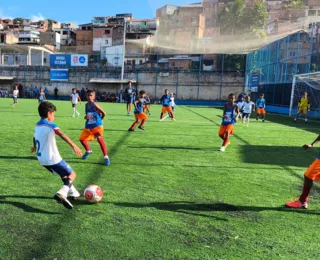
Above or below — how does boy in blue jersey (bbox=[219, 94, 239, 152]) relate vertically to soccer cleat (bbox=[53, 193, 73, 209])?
above

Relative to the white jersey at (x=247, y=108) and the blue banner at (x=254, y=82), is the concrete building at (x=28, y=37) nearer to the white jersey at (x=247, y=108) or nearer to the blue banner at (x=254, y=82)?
the blue banner at (x=254, y=82)

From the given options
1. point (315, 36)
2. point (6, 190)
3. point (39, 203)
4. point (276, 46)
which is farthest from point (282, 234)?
point (276, 46)

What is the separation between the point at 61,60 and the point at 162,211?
44.4 meters

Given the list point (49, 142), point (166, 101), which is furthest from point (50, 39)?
point (49, 142)

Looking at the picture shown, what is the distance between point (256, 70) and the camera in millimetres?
35562

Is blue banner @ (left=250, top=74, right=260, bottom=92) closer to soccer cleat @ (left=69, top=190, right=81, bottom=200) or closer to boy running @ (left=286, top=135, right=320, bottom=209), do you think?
boy running @ (left=286, top=135, right=320, bottom=209)

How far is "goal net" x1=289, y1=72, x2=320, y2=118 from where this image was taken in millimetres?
20828

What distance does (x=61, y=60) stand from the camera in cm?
4478

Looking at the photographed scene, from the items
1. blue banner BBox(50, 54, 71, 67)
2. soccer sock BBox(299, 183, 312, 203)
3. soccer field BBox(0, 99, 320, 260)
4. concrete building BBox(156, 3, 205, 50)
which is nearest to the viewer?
soccer field BBox(0, 99, 320, 260)

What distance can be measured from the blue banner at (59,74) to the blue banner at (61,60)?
1.18m

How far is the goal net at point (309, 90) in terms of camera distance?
20828 mm

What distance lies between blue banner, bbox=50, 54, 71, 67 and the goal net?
105ft

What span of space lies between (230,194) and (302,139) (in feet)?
25.2

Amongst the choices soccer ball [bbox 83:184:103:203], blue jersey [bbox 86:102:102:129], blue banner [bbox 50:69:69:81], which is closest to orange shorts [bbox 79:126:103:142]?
blue jersey [bbox 86:102:102:129]
